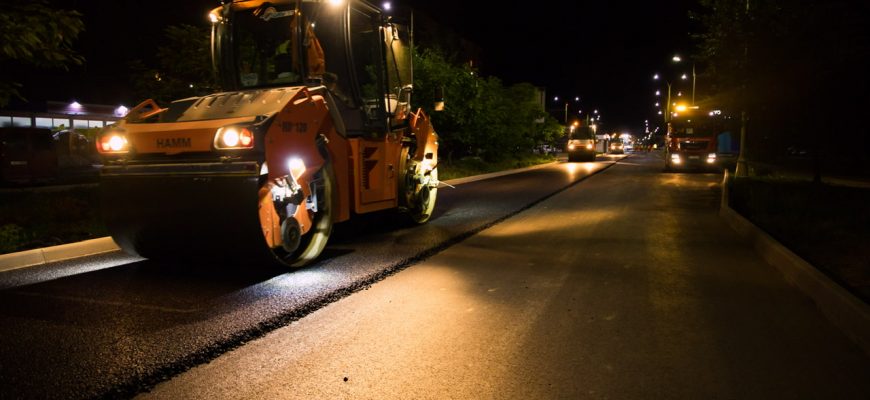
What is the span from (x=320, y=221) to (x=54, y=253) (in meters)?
3.47

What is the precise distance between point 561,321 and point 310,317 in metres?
2.12

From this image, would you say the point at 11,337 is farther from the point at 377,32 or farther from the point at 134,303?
the point at 377,32

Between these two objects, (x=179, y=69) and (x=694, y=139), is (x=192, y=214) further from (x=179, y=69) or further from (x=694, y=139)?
(x=694, y=139)

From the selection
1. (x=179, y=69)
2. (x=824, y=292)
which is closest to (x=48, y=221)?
(x=179, y=69)

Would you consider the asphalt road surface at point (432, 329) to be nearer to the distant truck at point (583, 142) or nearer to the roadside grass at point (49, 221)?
Result: the roadside grass at point (49, 221)

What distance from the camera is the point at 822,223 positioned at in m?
9.46

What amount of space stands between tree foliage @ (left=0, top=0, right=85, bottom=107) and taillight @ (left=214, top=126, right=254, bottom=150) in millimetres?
3505

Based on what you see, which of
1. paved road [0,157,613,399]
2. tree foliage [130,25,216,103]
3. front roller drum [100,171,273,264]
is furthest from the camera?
tree foliage [130,25,216,103]

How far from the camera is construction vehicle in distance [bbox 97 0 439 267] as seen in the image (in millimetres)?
5805

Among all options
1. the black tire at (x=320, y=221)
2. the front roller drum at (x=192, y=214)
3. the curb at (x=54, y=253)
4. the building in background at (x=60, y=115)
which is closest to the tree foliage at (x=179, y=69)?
the curb at (x=54, y=253)

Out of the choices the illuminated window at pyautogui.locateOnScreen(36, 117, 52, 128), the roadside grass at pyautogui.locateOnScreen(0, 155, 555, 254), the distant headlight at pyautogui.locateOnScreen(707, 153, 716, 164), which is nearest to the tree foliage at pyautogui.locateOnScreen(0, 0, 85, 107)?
the roadside grass at pyautogui.locateOnScreen(0, 155, 555, 254)

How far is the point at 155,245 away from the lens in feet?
20.3

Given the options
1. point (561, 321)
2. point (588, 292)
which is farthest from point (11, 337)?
point (588, 292)

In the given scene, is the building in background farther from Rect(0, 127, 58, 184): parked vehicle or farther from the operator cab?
the operator cab
